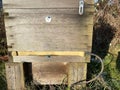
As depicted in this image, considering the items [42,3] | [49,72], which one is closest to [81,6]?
[42,3]

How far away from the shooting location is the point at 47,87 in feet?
12.8

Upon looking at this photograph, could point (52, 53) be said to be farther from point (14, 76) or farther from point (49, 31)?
point (14, 76)

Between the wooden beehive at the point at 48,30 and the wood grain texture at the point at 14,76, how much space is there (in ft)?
0.41

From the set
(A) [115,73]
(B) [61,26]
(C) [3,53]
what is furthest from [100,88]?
(C) [3,53]

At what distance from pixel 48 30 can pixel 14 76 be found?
32.2 inches

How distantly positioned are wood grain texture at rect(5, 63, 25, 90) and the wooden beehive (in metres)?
0.12

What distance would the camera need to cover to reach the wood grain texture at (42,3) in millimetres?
2975

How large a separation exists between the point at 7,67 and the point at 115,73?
5.71 feet

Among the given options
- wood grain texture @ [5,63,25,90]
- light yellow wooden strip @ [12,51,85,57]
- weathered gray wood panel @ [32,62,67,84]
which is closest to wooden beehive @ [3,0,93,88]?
light yellow wooden strip @ [12,51,85,57]

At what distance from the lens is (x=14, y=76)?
3.50 meters

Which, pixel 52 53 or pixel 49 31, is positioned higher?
pixel 49 31

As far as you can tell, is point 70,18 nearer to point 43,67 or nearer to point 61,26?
point 61,26

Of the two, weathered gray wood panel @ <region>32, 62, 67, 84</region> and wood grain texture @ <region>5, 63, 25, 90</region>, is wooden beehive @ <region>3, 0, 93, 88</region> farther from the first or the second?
weathered gray wood panel @ <region>32, 62, 67, 84</region>

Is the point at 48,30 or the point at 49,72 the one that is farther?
the point at 49,72
